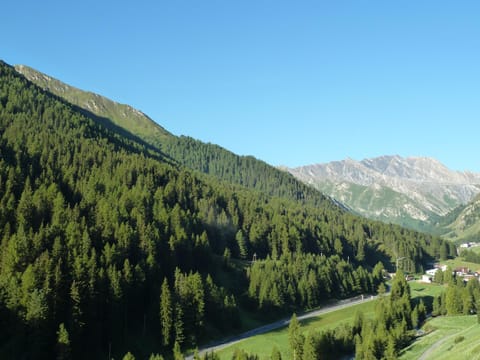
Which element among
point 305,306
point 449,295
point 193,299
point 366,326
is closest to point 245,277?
point 305,306

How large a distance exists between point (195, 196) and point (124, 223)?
66.8m

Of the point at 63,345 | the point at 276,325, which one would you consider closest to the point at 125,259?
the point at 63,345

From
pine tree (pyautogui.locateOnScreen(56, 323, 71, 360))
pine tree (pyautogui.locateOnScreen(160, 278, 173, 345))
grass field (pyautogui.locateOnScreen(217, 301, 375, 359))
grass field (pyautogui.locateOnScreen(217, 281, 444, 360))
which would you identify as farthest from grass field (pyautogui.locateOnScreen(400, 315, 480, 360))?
pine tree (pyautogui.locateOnScreen(56, 323, 71, 360))

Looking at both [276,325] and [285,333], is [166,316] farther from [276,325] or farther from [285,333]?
[276,325]

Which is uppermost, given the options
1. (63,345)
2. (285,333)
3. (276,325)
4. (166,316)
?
(166,316)

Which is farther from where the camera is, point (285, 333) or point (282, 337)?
point (285, 333)

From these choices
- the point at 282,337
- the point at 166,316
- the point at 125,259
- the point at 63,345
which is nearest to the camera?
the point at 63,345

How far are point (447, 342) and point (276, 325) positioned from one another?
4038cm

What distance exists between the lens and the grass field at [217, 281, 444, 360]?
84.0 metres

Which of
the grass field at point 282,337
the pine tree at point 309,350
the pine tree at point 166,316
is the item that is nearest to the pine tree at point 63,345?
the pine tree at point 166,316

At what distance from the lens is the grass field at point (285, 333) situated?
8404 centimetres

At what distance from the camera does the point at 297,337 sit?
76.1 metres

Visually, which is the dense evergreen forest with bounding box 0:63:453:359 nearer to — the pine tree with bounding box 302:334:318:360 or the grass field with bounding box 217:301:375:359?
the grass field with bounding box 217:301:375:359

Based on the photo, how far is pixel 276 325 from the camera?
107188 millimetres
